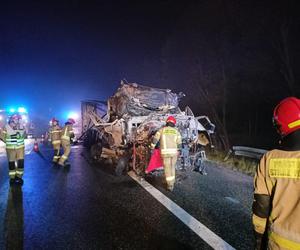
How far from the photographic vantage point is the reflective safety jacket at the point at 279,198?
2.00 meters

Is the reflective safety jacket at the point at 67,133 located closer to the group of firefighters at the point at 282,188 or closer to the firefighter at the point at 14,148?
the firefighter at the point at 14,148

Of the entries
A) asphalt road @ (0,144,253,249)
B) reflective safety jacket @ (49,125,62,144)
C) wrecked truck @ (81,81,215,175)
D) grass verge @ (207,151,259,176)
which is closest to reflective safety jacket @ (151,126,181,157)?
asphalt road @ (0,144,253,249)

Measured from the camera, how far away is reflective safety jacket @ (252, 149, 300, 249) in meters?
2.00

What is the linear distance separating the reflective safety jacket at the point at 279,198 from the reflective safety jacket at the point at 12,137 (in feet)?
23.2

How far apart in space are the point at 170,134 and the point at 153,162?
1.08m

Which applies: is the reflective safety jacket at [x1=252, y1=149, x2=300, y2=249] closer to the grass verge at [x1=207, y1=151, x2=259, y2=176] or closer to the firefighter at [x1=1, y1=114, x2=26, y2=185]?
the grass verge at [x1=207, y1=151, x2=259, y2=176]

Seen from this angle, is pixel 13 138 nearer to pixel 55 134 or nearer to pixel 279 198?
pixel 55 134

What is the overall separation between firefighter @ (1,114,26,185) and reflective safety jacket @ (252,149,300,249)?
6.66m

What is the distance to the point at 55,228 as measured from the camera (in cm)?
445

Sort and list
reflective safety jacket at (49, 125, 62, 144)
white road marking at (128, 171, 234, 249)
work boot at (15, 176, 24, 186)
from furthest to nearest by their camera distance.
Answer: reflective safety jacket at (49, 125, 62, 144), work boot at (15, 176, 24, 186), white road marking at (128, 171, 234, 249)

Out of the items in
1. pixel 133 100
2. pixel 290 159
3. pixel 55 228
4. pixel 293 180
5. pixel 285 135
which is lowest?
pixel 55 228

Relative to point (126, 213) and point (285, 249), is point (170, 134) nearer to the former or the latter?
point (126, 213)

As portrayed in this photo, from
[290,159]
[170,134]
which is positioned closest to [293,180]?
[290,159]

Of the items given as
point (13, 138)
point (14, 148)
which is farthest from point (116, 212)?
point (13, 138)
